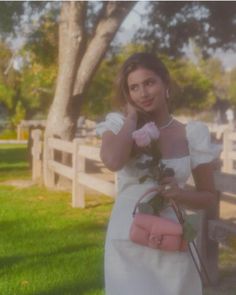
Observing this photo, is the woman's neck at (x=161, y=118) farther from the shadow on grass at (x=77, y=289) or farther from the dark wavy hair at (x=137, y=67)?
the shadow on grass at (x=77, y=289)

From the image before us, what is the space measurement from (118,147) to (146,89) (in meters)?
0.30

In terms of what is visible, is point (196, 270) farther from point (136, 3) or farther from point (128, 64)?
point (136, 3)

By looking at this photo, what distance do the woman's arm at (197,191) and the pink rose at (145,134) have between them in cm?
20

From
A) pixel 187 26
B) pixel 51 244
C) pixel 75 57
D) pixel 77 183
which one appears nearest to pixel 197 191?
pixel 51 244

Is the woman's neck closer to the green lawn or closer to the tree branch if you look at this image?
the green lawn

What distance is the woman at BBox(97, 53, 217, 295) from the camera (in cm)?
293

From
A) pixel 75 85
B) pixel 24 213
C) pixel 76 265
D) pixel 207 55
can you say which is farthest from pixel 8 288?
pixel 207 55

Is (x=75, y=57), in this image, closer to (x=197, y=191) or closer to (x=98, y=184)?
(x=98, y=184)

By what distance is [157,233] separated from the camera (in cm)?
286

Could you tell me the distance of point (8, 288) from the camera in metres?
5.70

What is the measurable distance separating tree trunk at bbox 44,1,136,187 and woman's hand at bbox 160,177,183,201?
11120 millimetres

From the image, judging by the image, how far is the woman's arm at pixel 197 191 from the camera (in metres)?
2.91

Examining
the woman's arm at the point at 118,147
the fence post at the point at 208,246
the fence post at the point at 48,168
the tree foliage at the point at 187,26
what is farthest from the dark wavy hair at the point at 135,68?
the tree foliage at the point at 187,26

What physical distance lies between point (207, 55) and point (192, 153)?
22107 millimetres
